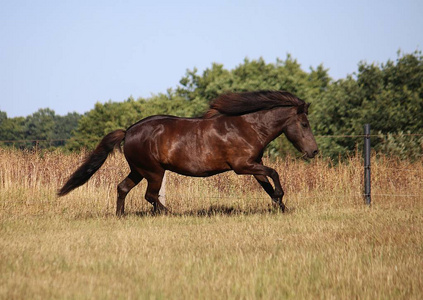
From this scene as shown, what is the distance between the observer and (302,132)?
910 cm

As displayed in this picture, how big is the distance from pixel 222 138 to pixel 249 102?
0.82 m

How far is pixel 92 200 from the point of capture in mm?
10664

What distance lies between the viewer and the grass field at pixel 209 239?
430 cm

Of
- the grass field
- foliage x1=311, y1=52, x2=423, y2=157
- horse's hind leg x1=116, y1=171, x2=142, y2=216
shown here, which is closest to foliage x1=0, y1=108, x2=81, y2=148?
foliage x1=311, y1=52, x2=423, y2=157

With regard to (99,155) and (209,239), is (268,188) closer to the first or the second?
(209,239)

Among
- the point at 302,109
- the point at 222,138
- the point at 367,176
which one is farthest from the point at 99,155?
the point at 367,176

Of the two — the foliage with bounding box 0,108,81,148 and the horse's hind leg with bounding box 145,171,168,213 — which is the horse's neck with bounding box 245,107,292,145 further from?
the foliage with bounding box 0,108,81,148

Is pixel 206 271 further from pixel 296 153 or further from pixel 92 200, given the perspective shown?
pixel 296 153

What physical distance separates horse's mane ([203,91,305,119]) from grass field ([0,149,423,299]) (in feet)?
6.18

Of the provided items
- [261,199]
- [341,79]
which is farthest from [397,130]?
[261,199]

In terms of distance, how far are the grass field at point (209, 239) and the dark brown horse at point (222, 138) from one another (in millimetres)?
849

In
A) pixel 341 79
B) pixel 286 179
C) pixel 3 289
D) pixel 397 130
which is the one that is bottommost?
pixel 3 289

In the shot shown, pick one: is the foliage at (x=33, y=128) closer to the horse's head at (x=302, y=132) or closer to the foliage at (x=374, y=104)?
the foliage at (x=374, y=104)

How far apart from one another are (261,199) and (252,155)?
8.74 ft
